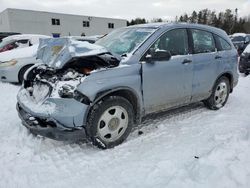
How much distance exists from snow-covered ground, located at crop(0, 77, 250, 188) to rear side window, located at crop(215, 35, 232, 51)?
5.05 ft

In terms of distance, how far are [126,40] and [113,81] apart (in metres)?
1.10

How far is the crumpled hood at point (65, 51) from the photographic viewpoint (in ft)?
12.2

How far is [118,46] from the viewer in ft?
14.9

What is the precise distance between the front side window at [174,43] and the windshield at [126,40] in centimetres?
21

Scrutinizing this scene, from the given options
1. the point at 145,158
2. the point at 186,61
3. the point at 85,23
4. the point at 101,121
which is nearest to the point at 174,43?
the point at 186,61

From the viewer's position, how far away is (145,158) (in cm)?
359

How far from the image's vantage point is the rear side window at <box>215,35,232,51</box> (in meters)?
5.66

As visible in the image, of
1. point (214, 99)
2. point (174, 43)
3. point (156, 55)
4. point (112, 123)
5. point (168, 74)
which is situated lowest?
point (214, 99)

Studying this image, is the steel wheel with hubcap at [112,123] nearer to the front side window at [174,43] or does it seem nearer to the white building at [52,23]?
the front side window at [174,43]

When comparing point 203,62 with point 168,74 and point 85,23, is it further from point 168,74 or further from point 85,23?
point 85,23

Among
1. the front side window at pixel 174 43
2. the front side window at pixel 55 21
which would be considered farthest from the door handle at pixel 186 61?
the front side window at pixel 55 21

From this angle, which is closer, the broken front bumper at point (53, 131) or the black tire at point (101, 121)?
the broken front bumper at point (53, 131)

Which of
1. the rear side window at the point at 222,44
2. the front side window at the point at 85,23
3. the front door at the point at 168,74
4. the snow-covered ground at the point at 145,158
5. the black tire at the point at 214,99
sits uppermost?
the front side window at the point at 85,23

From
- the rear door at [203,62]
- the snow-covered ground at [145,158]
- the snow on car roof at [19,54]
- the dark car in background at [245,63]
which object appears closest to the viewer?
the snow-covered ground at [145,158]
